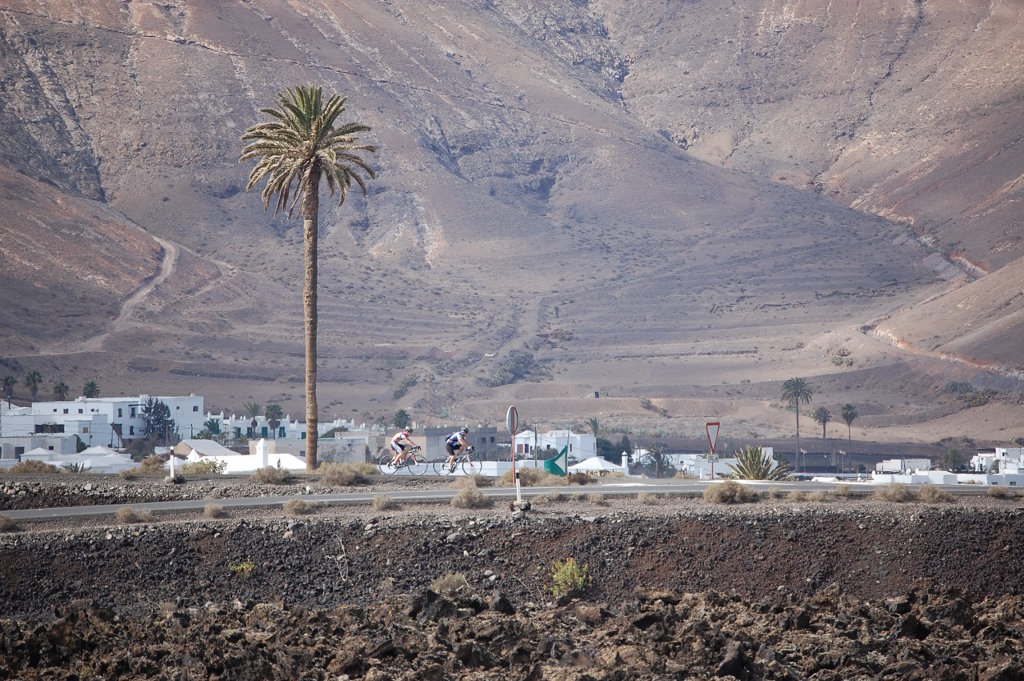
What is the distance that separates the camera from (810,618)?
2455cm

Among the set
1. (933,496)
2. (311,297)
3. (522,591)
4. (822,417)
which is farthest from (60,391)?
(522,591)

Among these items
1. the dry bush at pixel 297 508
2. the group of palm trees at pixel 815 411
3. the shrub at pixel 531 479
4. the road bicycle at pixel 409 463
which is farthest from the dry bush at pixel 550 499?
the group of palm trees at pixel 815 411

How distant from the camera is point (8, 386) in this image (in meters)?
128

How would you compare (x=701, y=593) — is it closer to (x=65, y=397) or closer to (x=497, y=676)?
(x=497, y=676)

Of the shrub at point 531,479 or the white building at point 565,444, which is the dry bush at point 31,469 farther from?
the white building at point 565,444

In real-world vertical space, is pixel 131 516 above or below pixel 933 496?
below

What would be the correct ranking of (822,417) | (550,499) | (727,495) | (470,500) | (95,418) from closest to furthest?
1. (470,500)
2. (727,495)
3. (550,499)
4. (95,418)
5. (822,417)

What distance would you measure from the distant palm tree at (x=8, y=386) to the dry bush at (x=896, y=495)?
108m

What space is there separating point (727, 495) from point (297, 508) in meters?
10.1

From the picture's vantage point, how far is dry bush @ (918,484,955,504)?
33.0 m

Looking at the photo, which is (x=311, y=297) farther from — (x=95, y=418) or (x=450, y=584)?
(x=95, y=418)

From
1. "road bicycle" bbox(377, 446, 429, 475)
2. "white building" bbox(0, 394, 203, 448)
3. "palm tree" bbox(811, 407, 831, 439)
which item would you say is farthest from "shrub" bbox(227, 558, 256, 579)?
"palm tree" bbox(811, 407, 831, 439)

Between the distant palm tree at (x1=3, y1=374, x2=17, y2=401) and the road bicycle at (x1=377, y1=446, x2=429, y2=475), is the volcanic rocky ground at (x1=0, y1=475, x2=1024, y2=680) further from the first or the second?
the distant palm tree at (x1=3, y1=374, x2=17, y2=401)

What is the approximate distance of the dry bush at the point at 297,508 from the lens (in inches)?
1212
